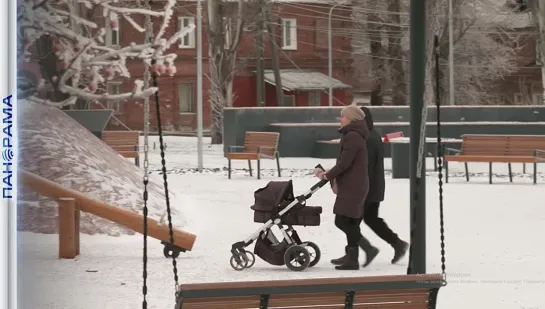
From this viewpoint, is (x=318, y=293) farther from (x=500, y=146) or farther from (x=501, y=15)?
(x=501, y=15)

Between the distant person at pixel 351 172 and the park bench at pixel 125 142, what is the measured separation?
9444 millimetres

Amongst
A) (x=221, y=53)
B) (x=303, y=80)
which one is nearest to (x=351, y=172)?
(x=221, y=53)

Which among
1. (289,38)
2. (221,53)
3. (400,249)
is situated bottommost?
(400,249)

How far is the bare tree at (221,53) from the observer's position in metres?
26.8

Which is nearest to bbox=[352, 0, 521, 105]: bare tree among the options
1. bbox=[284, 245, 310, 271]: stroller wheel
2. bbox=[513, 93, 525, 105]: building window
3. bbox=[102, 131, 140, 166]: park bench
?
bbox=[513, 93, 525, 105]: building window

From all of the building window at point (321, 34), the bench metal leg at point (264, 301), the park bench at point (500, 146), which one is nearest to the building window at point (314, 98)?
the building window at point (321, 34)

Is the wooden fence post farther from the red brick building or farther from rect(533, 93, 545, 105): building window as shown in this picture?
rect(533, 93, 545, 105): building window

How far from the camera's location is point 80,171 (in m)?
9.97

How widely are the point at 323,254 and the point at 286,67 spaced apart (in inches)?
1157

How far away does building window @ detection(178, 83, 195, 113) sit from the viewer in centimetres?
3394

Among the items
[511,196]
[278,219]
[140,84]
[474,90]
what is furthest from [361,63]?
[140,84]

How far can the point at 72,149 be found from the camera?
10141 mm

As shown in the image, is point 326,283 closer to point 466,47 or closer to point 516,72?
point 466,47

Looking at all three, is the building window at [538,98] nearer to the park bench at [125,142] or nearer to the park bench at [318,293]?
the park bench at [125,142]
